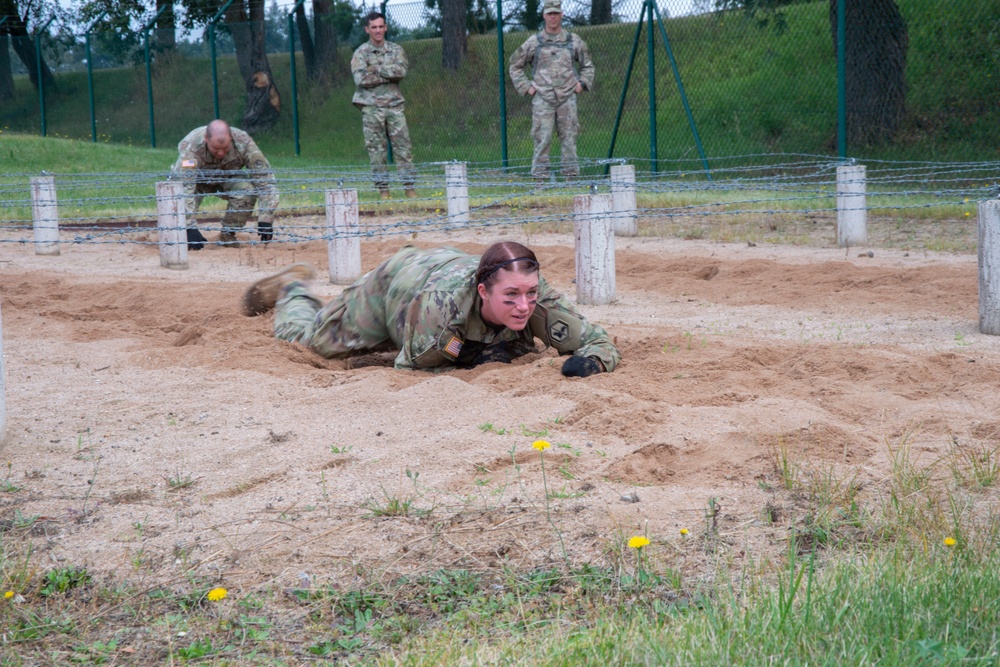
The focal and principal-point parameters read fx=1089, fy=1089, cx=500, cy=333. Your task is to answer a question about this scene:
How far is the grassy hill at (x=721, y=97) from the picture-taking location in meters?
14.1

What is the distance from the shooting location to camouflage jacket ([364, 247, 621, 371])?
5.32 metres

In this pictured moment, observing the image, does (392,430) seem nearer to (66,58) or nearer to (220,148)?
(220,148)

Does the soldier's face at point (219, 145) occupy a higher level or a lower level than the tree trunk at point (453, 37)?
lower

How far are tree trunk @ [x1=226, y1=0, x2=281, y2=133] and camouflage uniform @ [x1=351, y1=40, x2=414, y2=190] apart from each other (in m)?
8.78

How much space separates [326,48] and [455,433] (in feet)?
60.0

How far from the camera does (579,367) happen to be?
5.14 meters

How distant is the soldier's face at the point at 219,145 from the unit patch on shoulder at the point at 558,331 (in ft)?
21.5

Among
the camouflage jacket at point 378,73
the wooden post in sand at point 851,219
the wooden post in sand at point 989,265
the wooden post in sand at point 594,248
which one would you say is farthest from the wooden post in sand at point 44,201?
the wooden post in sand at point 989,265

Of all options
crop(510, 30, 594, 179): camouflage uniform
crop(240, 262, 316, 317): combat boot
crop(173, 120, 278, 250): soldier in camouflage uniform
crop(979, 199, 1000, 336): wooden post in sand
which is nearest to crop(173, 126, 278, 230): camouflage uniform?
crop(173, 120, 278, 250): soldier in camouflage uniform

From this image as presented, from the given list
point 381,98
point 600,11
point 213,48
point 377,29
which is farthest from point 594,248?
point 213,48

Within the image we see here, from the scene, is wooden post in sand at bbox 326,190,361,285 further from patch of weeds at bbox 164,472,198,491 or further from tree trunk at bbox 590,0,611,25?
tree trunk at bbox 590,0,611,25

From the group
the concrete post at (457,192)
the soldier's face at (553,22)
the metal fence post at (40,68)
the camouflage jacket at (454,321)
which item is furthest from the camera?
the metal fence post at (40,68)

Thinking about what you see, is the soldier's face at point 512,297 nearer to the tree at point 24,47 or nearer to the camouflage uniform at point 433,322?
the camouflage uniform at point 433,322

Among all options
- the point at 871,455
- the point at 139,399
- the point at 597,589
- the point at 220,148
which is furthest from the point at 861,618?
the point at 220,148
